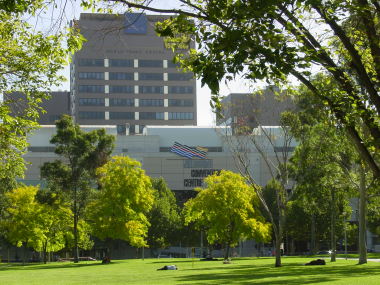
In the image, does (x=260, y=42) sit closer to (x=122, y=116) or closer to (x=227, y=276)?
(x=227, y=276)

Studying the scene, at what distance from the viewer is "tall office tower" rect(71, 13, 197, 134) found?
166 meters

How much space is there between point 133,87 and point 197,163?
49.1 metres

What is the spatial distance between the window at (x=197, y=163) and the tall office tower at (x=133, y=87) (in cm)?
4127

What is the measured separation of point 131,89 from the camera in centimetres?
16862

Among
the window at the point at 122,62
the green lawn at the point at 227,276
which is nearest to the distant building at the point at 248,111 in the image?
the green lawn at the point at 227,276

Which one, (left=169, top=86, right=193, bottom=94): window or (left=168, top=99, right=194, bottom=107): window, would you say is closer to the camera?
(left=169, top=86, right=193, bottom=94): window

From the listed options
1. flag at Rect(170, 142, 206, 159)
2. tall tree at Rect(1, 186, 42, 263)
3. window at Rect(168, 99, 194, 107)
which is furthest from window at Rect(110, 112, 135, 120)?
tall tree at Rect(1, 186, 42, 263)

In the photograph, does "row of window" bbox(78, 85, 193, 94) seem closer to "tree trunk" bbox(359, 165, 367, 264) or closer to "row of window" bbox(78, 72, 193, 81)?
"row of window" bbox(78, 72, 193, 81)

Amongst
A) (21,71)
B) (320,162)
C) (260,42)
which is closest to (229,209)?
(320,162)

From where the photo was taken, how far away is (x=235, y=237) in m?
64.2

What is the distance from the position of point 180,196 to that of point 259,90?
112 m

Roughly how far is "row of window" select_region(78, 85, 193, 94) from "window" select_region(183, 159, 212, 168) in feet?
156

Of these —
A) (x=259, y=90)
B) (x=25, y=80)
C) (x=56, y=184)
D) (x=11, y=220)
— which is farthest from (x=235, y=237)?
(x=259, y=90)

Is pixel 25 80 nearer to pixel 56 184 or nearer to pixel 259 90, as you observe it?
pixel 259 90
